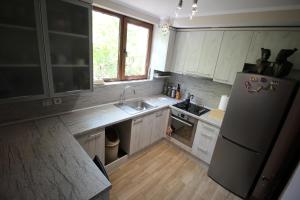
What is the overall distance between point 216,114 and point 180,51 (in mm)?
1311

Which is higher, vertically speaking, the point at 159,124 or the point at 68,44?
the point at 68,44

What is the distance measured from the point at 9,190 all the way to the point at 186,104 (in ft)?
8.22

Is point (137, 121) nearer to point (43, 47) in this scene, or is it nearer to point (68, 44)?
point (68, 44)

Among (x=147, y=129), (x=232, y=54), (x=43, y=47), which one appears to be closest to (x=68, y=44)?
(x=43, y=47)

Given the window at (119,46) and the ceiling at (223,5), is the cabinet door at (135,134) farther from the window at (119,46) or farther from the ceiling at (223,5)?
the ceiling at (223,5)

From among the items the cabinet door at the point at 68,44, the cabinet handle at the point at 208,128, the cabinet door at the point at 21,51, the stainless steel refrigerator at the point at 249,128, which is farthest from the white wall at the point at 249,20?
the cabinet door at the point at 21,51

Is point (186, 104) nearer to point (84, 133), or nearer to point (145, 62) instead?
point (145, 62)

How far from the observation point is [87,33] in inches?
63.4

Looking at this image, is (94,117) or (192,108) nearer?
(94,117)

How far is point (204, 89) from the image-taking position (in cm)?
288

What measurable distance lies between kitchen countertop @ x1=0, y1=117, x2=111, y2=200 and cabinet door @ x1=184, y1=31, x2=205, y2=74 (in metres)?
2.19

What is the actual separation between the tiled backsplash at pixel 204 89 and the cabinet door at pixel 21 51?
8.01ft

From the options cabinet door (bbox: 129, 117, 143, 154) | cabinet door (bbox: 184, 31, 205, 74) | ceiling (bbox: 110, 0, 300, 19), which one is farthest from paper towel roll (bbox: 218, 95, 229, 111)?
cabinet door (bbox: 129, 117, 143, 154)

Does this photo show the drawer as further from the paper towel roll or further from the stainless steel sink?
the stainless steel sink
